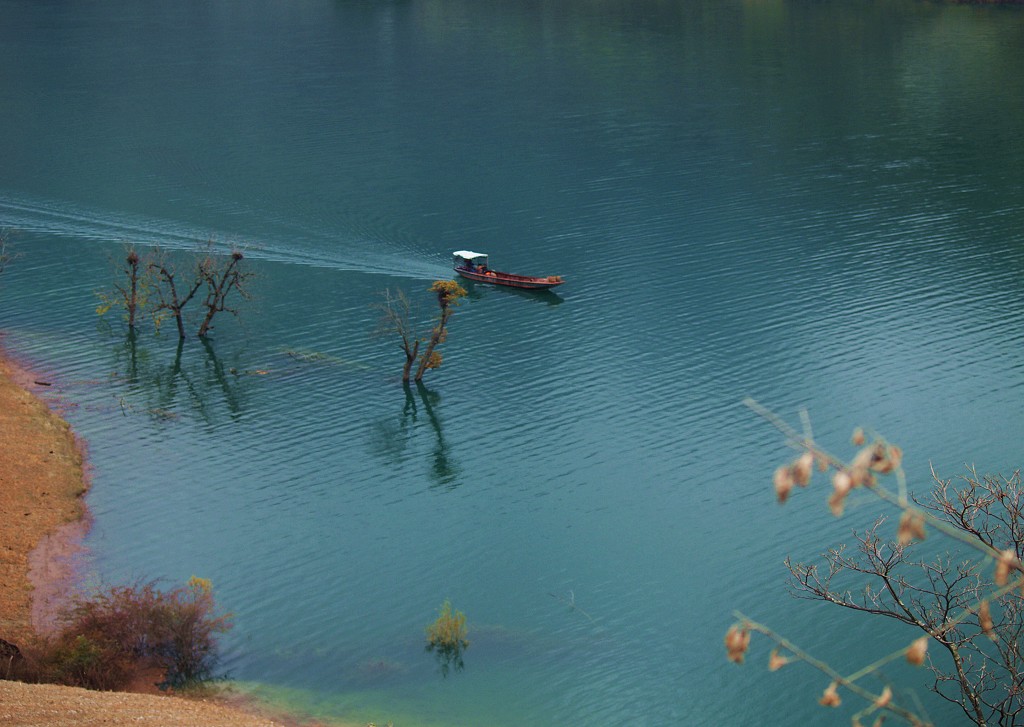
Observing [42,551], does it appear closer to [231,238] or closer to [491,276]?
[491,276]

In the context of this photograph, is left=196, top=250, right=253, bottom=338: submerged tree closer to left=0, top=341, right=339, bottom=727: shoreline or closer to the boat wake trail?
the boat wake trail

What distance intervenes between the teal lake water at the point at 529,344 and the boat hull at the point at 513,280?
919 millimetres

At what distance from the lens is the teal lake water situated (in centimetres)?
3978

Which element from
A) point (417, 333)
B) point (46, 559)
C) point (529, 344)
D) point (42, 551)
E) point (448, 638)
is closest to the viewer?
point (448, 638)

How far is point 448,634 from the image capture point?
38.2 meters

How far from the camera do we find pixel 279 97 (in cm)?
11369

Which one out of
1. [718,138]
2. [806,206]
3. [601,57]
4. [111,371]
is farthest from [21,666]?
[601,57]

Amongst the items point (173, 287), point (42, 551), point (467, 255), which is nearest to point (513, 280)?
point (467, 255)

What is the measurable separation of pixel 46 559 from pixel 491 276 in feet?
112

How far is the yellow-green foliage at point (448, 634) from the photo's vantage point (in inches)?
1499

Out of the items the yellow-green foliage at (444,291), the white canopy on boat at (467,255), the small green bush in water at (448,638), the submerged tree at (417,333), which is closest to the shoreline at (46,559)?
the small green bush in water at (448,638)

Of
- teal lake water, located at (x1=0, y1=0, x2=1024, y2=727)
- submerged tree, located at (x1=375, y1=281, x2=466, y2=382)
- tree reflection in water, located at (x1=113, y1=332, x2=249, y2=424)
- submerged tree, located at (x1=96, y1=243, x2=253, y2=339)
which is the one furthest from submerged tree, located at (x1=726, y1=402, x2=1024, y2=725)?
submerged tree, located at (x1=96, y1=243, x2=253, y2=339)

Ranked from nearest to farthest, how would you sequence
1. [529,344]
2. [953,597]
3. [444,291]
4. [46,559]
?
[953,597]
[46,559]
[444,291]
[529,344]

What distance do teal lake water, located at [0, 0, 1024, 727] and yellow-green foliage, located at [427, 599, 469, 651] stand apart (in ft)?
2.29
